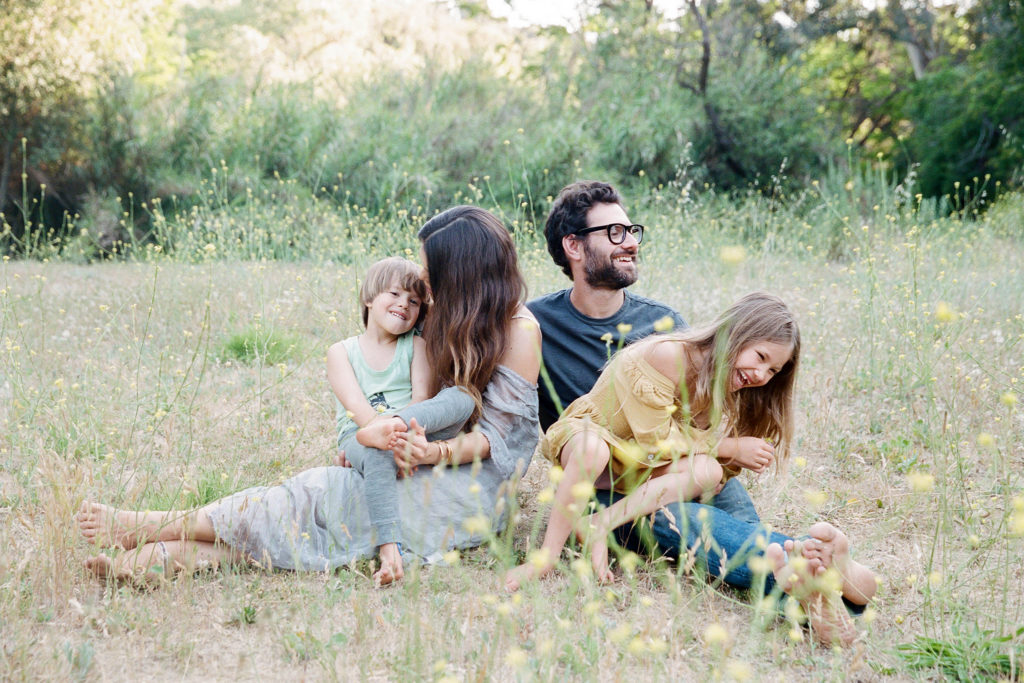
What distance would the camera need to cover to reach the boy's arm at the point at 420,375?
3043mm

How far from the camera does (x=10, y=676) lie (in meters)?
1.99

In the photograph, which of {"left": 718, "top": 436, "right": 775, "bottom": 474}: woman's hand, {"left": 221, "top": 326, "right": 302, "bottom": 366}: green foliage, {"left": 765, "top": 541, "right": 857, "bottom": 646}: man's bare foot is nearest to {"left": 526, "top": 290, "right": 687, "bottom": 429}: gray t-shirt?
{"left": 718, "top": 436, "right": 775, "bottom": 474}: woman's hand

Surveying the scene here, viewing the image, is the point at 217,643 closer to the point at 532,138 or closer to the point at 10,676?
the point at 10,676

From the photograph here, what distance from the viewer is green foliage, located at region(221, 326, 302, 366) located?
504 centimetres

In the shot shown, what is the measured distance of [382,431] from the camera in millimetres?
2701

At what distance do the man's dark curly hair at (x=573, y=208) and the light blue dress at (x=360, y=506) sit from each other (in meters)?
0.72

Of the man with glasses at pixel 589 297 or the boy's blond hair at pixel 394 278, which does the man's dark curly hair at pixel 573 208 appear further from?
the boy's blond hair at pixel 394 278

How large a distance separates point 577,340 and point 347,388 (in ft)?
3.15

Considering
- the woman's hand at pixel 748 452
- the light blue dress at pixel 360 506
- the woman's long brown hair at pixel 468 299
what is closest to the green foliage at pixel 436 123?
the woman's long brown hair at pixel 468 299

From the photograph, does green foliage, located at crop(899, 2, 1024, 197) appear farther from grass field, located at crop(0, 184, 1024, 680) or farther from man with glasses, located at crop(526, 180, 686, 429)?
man with glasses, located at crop(526, 180, 686, 429)

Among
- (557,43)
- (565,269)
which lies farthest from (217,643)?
(557,43)

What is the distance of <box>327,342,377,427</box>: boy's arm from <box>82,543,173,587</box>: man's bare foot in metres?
0.75

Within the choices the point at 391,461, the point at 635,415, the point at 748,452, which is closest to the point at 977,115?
the point at 748,452

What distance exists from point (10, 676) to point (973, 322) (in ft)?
15.4
